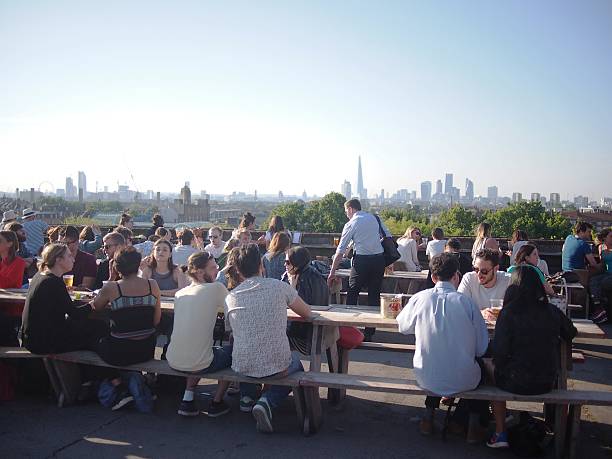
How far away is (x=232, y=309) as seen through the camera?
4.34 metres

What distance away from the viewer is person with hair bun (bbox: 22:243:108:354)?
15.6 feet

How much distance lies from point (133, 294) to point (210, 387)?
1427mm

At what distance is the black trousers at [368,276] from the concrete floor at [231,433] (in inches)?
83.1

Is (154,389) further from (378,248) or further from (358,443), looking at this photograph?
(378,248)

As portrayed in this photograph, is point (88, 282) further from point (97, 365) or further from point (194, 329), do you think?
point (194, 329)

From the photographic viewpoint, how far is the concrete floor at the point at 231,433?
→ 4.06 metres

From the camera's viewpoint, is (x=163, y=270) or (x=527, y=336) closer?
(x=527, y=336)

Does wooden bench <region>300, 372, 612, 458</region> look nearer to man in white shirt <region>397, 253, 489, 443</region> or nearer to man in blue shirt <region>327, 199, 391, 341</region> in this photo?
man in white shirt <region>397, 253, 489, 443</region>

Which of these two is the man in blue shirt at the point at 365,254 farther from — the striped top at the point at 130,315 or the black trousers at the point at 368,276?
the striped top at the point at 130,315

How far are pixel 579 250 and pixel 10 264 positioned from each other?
301 inches

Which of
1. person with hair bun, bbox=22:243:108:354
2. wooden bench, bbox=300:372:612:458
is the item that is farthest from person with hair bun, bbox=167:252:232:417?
person with hair bun, bbox=22:243:108:354

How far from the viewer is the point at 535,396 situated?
388 centimetres

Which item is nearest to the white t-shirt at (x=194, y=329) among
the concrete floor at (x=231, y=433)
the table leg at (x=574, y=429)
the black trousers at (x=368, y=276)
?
the concrete floor at (x=231, y=433)

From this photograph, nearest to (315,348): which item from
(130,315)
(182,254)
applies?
(130,315)
